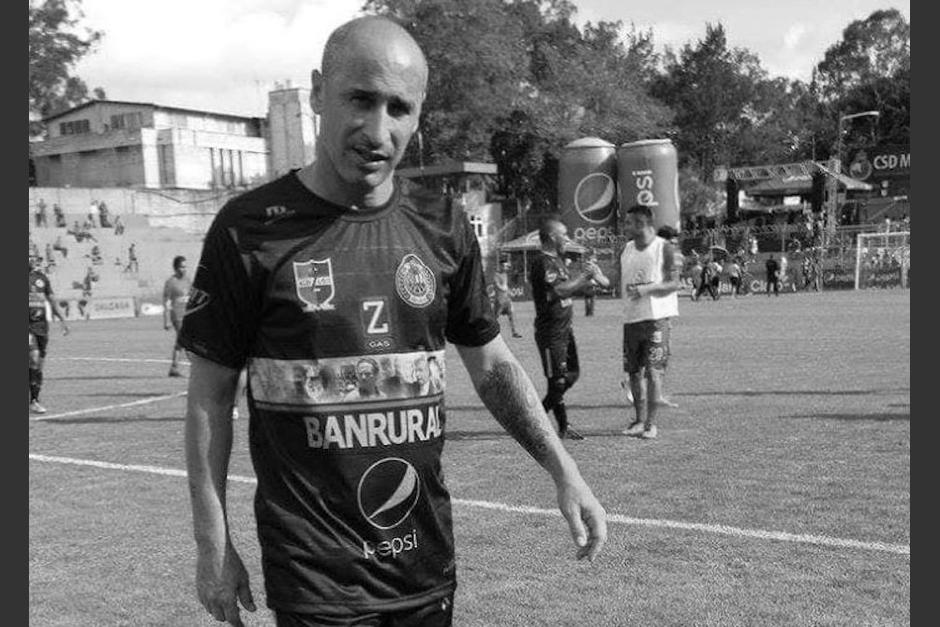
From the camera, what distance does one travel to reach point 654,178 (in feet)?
137

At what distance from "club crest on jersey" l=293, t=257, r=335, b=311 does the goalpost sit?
1644 inches

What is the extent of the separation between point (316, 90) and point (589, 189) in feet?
138

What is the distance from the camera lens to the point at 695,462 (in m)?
8.23

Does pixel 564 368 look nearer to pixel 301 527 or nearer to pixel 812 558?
pixel 812 558

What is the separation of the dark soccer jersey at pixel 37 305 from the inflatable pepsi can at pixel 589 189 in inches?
1260

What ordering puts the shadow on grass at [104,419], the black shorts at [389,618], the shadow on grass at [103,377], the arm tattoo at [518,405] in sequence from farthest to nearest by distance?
1. the shadow on grass at [103,377]
2. the shadow on grass at [104,419]
3. the arm tattoo at [518,405]
4. the black shorts at [389,618]

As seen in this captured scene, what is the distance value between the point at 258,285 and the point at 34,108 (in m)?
66.1

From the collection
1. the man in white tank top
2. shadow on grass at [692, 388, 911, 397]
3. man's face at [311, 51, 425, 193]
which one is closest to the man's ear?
man's face at [311, 51, 425, 193]

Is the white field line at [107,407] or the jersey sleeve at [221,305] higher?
the jersey sleeve at [221,305]

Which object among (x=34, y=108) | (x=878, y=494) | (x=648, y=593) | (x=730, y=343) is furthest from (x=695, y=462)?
(x=34, y=108)

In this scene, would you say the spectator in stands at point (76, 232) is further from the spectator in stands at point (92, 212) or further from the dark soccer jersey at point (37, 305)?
the dark soccer jersey at point (37, 305)

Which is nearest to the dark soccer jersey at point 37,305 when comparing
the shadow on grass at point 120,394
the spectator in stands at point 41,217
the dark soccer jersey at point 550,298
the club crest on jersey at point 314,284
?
the shadow on grass at point 120,394

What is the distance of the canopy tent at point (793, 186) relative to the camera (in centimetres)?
5197

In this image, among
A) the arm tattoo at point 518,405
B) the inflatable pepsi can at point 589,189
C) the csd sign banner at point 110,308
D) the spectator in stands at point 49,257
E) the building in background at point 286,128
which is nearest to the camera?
the arm tattoo at point 518,405
